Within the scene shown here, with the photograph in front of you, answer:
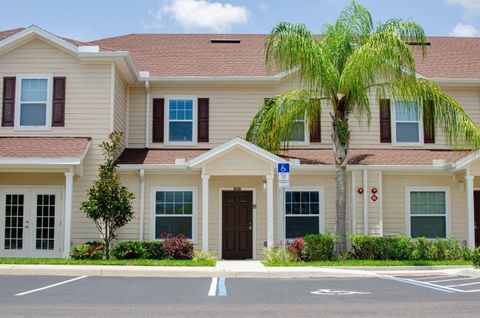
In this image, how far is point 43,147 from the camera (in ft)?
59.6

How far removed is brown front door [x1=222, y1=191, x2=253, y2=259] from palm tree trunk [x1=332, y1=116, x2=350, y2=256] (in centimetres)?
327

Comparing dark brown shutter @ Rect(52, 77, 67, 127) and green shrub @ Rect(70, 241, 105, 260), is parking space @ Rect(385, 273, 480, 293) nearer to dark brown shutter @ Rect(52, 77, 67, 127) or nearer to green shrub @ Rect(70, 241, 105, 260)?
green shrub @ Rect(70, 241, 105, 260)

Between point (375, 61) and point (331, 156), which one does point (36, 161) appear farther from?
point (375, 61)

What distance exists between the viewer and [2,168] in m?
18.2

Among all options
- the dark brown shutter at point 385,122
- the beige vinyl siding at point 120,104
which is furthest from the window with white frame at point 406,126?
the beige vinyl siding at point 120,104

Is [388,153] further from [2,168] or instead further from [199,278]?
[2,168]

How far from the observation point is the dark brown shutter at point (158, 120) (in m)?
21.3

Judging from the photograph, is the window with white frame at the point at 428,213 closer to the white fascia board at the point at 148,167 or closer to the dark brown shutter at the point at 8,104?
the white fascia board at the point at 148,167

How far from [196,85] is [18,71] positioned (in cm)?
578

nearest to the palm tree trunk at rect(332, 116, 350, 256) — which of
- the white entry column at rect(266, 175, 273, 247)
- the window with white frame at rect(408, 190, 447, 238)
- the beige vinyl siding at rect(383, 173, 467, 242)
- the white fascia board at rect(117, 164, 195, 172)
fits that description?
the white entry column at rect(266, 175, 273, 247)

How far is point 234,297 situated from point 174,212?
29.6ft

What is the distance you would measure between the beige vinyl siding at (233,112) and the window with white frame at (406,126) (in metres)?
0.33

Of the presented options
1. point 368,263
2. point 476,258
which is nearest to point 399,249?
point 368,263

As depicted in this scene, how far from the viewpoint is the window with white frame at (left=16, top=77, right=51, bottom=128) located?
755 inches
